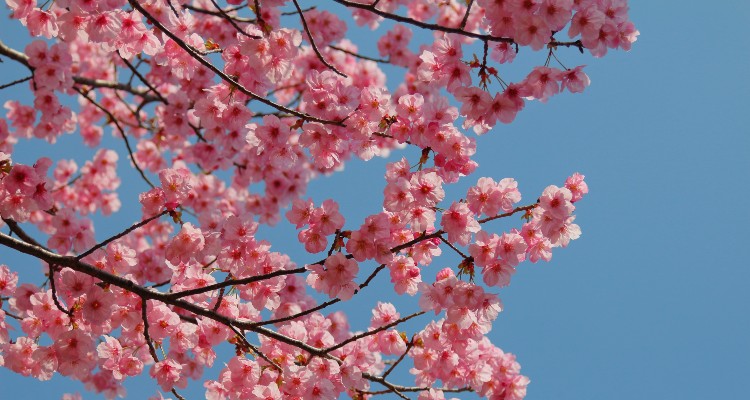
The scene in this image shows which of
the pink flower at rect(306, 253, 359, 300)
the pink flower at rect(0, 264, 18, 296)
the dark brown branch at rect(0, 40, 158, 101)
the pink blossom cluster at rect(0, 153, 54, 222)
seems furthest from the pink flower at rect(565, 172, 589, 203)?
the dark brown branch at rect(0, 40, 158, 101)

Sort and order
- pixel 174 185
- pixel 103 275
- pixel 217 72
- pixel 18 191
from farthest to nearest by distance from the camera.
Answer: pixel 18 191 → pixel 174 185 → pixel 103 275 → pixel 217 72

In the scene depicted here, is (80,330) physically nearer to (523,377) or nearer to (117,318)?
(117,318)

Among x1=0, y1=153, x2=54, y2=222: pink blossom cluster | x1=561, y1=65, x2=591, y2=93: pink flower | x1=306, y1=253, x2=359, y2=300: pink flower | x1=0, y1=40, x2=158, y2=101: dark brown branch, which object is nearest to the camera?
x1=306, y1=253, x2=359, y2=300: pink flower

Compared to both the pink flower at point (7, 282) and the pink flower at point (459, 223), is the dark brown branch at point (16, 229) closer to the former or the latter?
the pink flower at point (7, 282)

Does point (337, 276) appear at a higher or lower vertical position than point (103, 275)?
lower

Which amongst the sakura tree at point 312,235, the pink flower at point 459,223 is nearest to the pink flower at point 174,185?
the sakura tree at point 312,235

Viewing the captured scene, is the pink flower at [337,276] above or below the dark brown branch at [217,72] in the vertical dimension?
below

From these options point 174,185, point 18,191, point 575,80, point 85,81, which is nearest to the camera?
point 575,80

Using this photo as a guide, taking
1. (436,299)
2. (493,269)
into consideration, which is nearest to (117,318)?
(436,299)

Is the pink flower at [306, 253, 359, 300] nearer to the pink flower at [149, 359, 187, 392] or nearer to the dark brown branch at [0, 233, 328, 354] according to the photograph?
the dark brown branch at [0, 233, 328, 354]

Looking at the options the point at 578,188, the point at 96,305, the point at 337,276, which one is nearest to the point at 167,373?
the point at 96,305

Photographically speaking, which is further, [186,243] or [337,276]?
[186,243]

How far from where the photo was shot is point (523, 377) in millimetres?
5598

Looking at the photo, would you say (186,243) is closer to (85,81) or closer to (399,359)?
(399,359)
